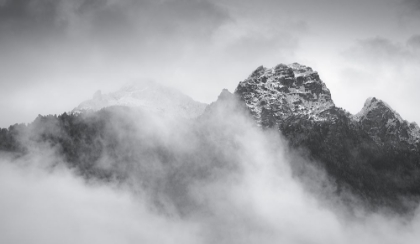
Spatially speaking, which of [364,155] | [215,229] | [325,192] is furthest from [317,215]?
[215,229]

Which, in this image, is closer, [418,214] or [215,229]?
[418,214]

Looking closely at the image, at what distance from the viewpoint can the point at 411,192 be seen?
188 metres

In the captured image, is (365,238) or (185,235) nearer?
(365,238)

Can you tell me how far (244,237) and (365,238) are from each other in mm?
57281

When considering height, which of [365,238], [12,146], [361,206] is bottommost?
[365,238]

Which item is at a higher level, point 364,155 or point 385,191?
point 364,155

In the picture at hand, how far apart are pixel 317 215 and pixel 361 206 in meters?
22.7

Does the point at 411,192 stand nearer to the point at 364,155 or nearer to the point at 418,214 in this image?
the point at 418,214

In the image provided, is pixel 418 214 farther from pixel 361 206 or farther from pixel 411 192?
pixel 361 206

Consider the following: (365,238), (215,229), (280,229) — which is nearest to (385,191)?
(365,238)

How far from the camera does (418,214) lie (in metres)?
184

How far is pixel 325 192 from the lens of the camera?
19750 centimetres

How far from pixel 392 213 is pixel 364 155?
30.5 meters

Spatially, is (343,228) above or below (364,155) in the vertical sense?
below
